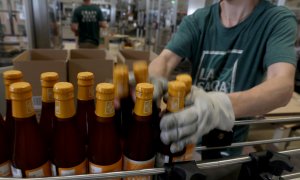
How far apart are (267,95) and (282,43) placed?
11.1 inches

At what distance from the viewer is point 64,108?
400 mm

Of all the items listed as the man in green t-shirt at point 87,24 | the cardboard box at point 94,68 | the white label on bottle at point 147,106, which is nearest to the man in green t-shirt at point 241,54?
the white label on bottle at point 147,106

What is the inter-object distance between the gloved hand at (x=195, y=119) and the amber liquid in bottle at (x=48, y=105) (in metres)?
0.24

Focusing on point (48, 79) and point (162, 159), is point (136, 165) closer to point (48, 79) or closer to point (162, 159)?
point (162, 159)

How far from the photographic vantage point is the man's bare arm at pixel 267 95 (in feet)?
2.15

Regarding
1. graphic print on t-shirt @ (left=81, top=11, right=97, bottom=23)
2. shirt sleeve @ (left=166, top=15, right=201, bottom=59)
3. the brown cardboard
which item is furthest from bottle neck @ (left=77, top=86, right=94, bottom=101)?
graphic print on t-shirt @ (left=81, top=11, right=97, bottom=23)

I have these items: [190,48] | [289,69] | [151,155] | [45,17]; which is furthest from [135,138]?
[45,17]

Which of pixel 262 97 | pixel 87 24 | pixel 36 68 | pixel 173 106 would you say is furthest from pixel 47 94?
pixel 87 24

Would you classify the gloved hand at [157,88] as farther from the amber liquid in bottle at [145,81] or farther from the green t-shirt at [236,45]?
the green t-shirt at [236,45]

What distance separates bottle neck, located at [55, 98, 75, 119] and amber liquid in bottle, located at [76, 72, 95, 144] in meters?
0.06

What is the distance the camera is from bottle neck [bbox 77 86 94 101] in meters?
0.47

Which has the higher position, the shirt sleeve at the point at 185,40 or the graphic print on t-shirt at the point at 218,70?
the shirt sleeve at the point at 185,40

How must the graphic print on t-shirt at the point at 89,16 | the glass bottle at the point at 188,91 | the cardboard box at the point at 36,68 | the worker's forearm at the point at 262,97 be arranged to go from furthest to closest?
1. the graphic print on t-shirt at the point at 89,16
2. the cardboard box at the point at 36,68
3. the worker's forearm at the point at 262,97
4. the glass bottle at the point at 188,91

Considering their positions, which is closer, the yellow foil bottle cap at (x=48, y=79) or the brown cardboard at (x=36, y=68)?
the yellow foil bottle cap at (x=48, y=79)
